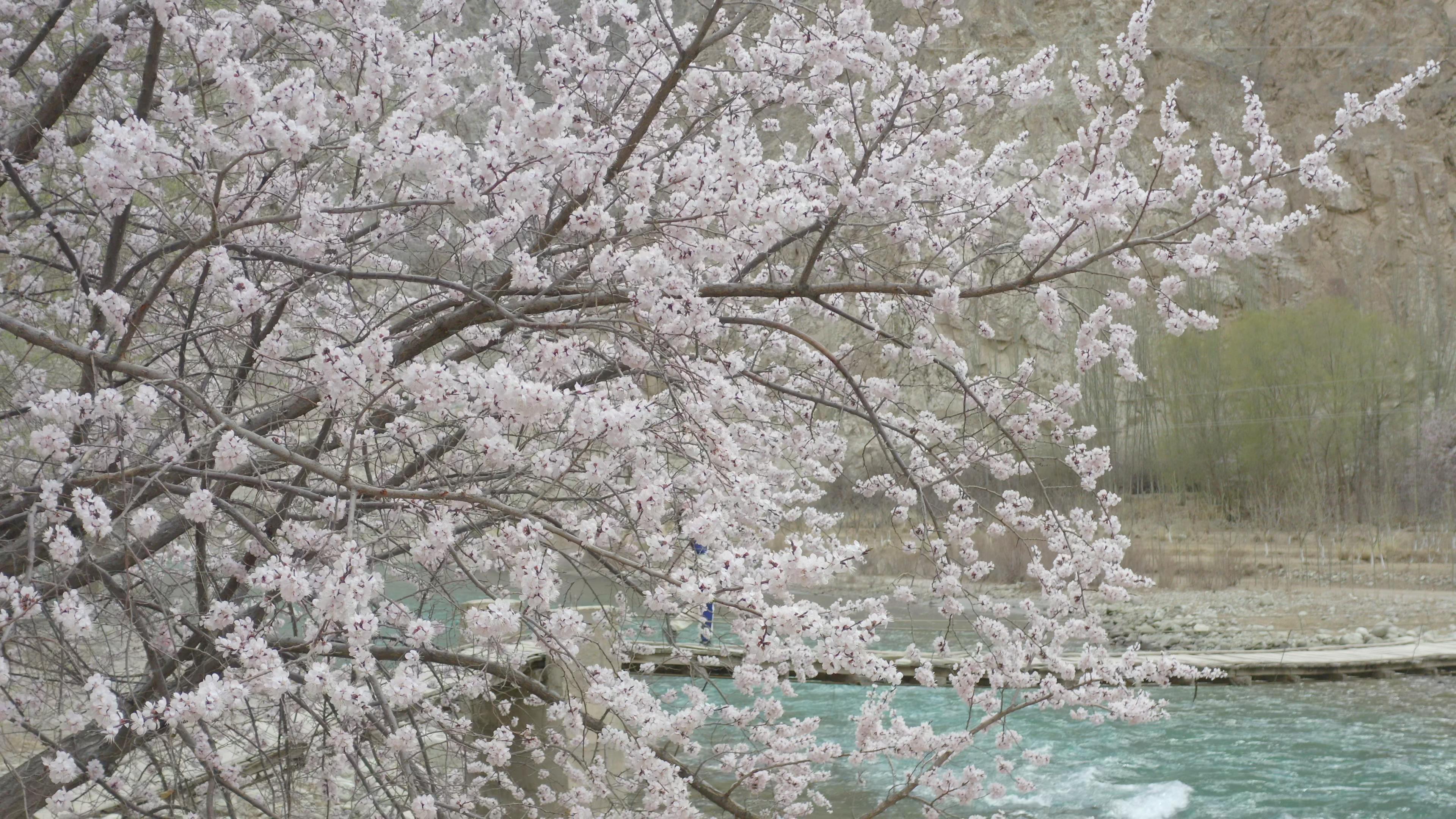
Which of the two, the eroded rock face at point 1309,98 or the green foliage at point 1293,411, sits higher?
the eroded rock face at point 1309,98

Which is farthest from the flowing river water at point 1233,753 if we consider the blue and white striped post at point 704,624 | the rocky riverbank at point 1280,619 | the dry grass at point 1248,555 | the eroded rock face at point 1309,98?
the eroded rock face at point 1309,98

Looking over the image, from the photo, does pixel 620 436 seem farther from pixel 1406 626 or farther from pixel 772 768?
pixel 1406 626

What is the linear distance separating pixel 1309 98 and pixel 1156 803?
740 inches

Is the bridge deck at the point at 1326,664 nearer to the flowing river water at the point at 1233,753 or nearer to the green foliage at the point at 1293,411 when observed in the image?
the flowing river water at the point at 1233,753

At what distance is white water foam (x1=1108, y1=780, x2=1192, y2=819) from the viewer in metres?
6.68

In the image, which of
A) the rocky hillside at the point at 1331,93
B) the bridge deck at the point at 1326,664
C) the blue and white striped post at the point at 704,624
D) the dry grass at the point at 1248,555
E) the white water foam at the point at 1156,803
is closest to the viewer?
the blue and white striped post at the point at 704,624

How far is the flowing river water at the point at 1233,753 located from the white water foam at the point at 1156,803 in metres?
0.01

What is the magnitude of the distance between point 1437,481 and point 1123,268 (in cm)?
1427

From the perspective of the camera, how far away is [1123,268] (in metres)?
3.15

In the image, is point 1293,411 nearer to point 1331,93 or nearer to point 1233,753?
point 1331,93

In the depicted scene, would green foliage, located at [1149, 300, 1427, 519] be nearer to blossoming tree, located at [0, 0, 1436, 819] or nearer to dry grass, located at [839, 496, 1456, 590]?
dry grass, located at [839, 496, 1456, 590]

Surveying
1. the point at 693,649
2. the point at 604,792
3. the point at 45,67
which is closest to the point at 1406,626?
the point at 693,649

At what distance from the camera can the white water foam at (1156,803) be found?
21.9 feet

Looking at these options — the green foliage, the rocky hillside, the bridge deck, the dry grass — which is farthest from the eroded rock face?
the bridge deck
